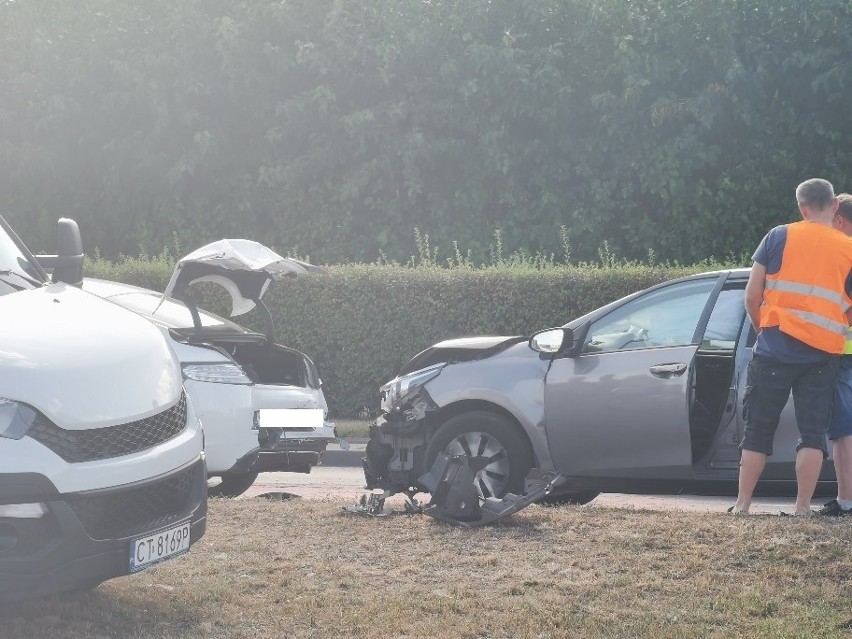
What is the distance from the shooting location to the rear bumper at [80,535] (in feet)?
15.4

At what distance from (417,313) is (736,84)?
711 centimetres

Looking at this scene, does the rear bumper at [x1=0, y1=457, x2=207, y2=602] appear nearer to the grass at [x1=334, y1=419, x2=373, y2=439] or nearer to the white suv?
the white suv

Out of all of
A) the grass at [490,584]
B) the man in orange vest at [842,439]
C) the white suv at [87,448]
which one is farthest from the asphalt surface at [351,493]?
the white suv at [87,448]

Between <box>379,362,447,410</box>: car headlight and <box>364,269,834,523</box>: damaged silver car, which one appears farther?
<box>379,362,447,410</box>: car headlight

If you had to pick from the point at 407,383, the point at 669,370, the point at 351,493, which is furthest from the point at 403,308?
the point at 669,370

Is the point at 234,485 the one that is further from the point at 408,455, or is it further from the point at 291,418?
the point at 408,455

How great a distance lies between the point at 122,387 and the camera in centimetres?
516

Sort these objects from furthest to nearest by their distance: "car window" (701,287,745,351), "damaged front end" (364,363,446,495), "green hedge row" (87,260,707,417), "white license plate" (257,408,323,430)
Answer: "green hedge row" (87,260,707,417), "white license plate" (257,408,323,430), "damaged front end" (364,363,446,495), "car window" (701,287,745,351)

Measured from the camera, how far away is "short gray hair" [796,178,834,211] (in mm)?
7469

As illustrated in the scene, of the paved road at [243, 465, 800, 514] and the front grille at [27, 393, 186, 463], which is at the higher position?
the front grille at [27, 393, 186, 463]

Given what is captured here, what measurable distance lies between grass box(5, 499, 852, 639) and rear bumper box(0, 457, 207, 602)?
0.36 m

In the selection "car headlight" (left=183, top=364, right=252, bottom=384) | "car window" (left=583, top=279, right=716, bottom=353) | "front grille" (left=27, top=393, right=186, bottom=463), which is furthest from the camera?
"car headlight" (left=183, top=364, right=252, bottom=384)

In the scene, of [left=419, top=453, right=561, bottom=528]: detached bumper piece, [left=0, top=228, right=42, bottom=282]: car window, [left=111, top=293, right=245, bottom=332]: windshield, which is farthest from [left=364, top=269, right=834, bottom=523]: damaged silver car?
[left=0, top=228, right=42, bottom=282]: car window

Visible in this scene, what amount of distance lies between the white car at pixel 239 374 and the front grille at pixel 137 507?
10.7ft
